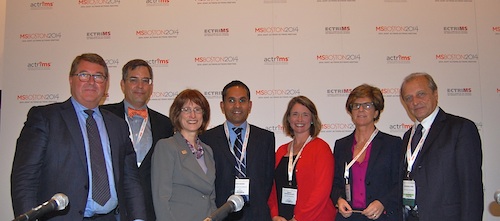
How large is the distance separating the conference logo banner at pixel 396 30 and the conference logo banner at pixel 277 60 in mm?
1300

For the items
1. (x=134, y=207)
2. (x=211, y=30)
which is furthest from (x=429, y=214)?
(x=211, y=30)

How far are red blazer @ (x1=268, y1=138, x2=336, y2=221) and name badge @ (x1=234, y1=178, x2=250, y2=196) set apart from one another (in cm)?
40

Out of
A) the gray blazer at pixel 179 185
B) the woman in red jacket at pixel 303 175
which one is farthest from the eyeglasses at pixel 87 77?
the woman in red jacket at pixel 303 175

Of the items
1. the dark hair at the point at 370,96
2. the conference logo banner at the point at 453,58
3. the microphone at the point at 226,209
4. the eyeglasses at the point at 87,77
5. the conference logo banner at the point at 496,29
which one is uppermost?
the conference logo banner at the point at 496,29

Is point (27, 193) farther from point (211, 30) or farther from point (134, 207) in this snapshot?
point (211, 30)

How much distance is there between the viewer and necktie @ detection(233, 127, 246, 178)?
3.63 m

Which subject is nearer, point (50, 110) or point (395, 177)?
point (50, 110)

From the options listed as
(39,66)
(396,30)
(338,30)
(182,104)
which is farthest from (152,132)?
(396,30)

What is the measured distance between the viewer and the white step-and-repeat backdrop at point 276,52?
545 centimetres

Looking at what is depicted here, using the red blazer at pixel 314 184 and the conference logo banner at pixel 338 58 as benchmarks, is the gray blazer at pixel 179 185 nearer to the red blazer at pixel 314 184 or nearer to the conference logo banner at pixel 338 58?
the red blazer at pixel 314 184

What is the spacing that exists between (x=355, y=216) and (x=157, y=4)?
3.83 meters

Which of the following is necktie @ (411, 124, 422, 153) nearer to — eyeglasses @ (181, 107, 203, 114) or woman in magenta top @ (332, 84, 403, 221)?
woman in magenta top @ (332, 84, 403, 221)

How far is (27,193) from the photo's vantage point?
91.8 inches

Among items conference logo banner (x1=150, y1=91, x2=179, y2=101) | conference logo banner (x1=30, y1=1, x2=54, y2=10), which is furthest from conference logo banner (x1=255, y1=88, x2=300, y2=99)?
conference logo banner (x1=30, y1=1, x2=54, y2=10)
